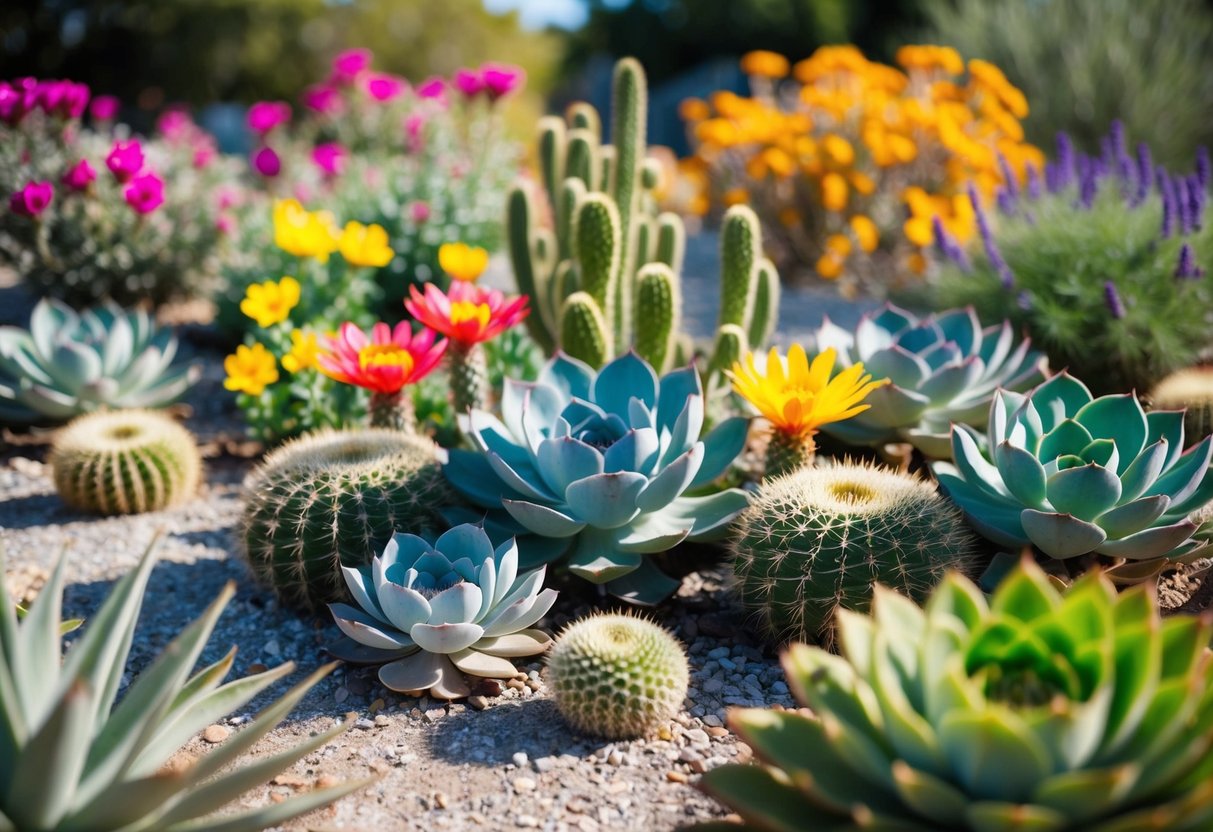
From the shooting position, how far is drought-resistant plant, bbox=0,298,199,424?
4379mm

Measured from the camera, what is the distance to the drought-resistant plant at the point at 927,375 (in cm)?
335

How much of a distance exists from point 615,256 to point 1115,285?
2.36 m

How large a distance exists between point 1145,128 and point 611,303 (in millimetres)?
6784

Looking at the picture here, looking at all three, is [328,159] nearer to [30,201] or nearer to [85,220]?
[85,220]

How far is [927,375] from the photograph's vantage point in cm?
341

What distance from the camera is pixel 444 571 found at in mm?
2842

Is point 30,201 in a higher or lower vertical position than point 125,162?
lower

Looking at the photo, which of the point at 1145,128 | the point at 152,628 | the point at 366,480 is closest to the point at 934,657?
the point at 366,480

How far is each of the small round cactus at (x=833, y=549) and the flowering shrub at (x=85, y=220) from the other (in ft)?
12.0

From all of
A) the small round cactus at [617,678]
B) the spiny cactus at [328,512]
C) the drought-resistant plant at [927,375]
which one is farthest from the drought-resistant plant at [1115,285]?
the spiny cactus at [328,512]

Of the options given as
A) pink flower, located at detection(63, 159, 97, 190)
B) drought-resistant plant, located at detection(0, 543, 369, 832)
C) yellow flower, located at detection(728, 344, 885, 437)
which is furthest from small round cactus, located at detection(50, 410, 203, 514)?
yellow flower, located at detection(728, 344, 885, 437)

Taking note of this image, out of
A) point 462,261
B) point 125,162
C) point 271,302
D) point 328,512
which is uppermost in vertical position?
point 125,162

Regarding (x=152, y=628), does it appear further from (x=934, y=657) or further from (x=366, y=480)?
(x=934, y=657)

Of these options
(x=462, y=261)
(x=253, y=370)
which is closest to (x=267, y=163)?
(x=253, y=370)
